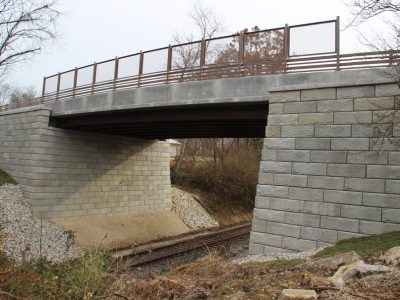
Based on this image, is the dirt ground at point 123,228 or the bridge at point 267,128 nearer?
the bridge at point 267,128

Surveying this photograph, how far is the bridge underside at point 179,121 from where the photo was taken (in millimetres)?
12312

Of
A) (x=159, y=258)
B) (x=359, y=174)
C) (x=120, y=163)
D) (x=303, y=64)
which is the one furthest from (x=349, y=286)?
(x=120, y=163)

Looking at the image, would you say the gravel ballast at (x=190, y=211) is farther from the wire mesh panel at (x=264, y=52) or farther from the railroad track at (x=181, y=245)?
the wire mesh panel at (x=264, y=52)

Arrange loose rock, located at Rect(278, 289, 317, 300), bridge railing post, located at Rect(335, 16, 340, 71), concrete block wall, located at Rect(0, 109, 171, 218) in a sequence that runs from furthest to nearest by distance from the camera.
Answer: concrete block wall, located at Rect(0, 109, 171, 218) < bridge railing post, located at Rect(335, 16, 340, 71) < loose rock, located at Rect(278, 289, 317, 300)

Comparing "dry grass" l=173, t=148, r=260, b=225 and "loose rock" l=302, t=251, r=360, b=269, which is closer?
"loose rock" l=302, t=251, r=360, b=269

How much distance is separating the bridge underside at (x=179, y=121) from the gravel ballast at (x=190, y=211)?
453cm

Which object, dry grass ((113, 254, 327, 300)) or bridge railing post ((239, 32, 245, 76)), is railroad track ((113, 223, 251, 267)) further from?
dry grass ((113, 254, 327, 300))

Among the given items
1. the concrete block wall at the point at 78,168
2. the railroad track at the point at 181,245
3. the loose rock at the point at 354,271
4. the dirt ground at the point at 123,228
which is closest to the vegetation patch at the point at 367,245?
the loose rock at the point at 354,271

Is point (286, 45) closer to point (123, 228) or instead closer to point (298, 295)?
point (298, 295)

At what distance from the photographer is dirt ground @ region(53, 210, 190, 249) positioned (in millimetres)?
16984

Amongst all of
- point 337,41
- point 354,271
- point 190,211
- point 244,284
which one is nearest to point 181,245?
point 190,211

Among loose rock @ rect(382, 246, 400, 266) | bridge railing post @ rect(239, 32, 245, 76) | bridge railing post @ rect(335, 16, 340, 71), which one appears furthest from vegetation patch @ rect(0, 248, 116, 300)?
bridge railing post @ rect(239, 32, 245, 76)

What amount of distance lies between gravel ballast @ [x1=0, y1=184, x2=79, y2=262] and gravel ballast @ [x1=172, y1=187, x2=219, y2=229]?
7.55m

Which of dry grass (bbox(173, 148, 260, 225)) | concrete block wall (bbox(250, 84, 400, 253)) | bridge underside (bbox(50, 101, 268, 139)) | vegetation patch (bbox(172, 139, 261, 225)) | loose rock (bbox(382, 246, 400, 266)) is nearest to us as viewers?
loose rock (bbox(382, 246, 400, 266))
